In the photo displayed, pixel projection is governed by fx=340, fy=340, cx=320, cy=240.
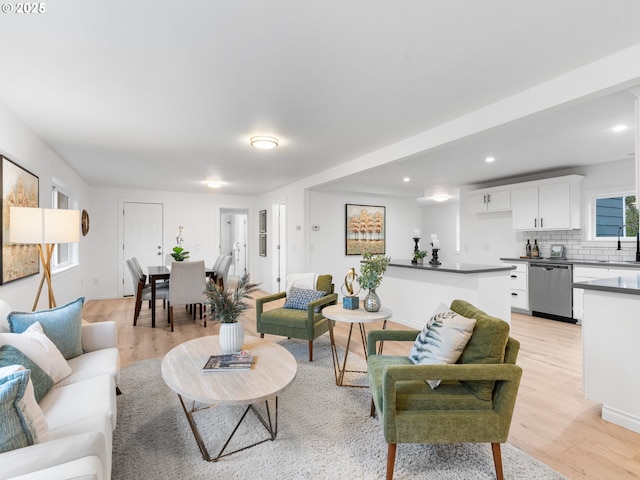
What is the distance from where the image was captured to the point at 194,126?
3.26 m

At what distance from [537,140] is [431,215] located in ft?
21.1

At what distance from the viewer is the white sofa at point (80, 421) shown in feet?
3.29

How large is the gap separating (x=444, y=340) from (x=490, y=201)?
16.9 feet

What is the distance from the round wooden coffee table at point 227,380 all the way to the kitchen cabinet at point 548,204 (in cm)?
496

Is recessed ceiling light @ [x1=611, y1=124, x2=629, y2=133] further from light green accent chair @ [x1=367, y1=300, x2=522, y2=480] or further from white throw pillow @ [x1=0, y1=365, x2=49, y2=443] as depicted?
white throw pillow @ [x1=0, y1=365, x2=49, y2=443]

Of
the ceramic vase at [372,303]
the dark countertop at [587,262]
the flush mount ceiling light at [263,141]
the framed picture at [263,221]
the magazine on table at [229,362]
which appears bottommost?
the magazine on table at [229,362]

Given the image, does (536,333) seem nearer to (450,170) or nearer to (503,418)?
(450,170)

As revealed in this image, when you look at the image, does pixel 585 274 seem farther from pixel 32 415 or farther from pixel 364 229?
pixel 32 415

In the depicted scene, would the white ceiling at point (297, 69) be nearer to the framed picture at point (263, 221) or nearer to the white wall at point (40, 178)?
the white wall at point (40, 178)

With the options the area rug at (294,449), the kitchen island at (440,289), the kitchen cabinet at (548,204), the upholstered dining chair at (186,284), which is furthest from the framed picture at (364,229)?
the area rug at (294,449)

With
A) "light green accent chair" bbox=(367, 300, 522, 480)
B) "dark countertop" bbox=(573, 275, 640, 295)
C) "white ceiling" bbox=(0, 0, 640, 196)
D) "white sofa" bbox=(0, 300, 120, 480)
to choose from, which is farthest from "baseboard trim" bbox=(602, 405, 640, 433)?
"white sofa" bbox=(0, 300, 120, 480)

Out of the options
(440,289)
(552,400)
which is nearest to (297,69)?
(552,400)

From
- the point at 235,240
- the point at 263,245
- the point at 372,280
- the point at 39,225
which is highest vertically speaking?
the point at 39,225

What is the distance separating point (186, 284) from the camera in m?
4.65
